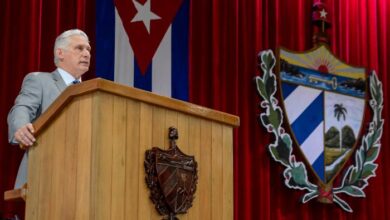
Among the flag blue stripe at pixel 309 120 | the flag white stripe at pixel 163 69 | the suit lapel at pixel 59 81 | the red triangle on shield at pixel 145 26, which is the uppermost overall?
the red triangle on shield at pixel 145 26

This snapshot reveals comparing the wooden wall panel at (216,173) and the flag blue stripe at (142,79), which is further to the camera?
the flag blue stripe at (142,79)

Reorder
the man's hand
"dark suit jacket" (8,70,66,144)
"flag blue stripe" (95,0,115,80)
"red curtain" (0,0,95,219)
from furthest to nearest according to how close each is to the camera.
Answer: "flag blue stripe" (95,0,115,80) → "red curtain" (0,0,95,219) → "dark suit jacket" (8,70,66,144) → the man's hand

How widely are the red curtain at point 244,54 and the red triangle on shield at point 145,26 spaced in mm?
229

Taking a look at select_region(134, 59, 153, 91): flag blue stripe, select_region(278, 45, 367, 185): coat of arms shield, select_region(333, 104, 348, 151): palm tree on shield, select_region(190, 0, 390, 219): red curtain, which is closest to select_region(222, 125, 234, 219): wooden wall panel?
select_region(134, 59, 153, 91): flag blue stripe

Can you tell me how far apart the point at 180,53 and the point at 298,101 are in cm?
116

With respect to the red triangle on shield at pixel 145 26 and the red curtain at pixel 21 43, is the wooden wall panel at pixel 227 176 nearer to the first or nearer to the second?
the red curtain at pixel 21 43

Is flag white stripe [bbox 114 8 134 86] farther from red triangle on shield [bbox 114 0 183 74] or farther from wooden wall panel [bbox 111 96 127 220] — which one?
wooden wall panel [bbox 111 96 127 220]

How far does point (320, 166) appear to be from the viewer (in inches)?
215

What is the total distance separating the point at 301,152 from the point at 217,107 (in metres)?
0.88

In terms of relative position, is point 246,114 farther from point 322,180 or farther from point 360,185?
point 360,185

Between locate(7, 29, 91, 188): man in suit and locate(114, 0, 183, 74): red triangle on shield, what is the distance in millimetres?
1630

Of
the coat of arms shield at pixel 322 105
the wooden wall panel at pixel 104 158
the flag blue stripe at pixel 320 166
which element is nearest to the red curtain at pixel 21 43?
the wooden wall panel at pixel 104 158

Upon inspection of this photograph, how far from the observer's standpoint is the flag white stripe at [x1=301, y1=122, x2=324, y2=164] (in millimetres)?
5418

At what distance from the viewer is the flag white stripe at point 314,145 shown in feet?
17.8
